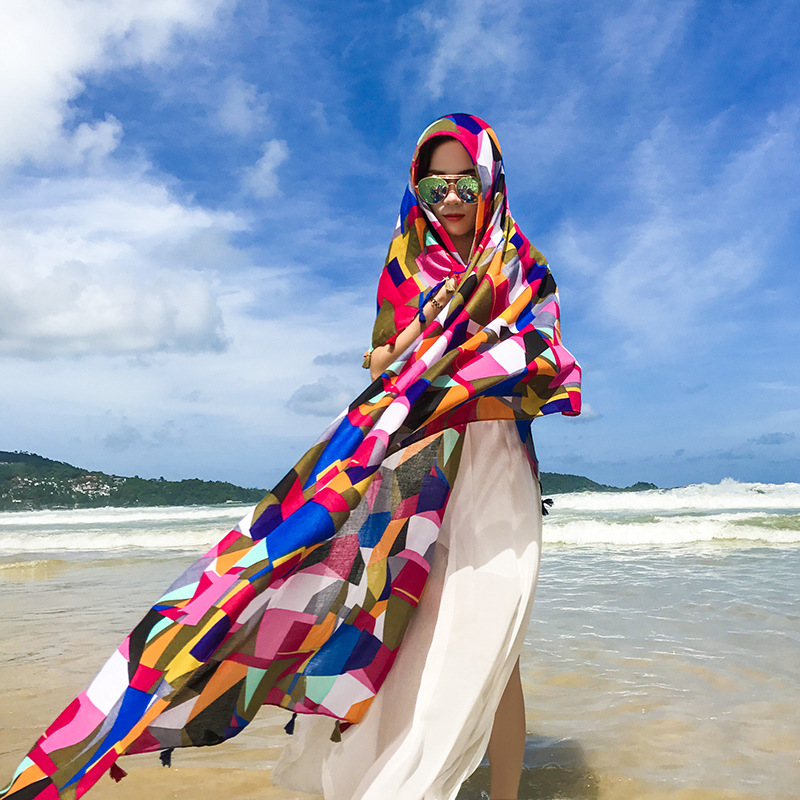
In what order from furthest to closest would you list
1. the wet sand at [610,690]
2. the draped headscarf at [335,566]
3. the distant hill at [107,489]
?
the distant hill at [107,489] < the wet sand at [610,690] < the draped headscarf at [335,566]

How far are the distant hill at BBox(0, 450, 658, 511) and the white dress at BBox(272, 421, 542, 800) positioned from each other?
1174 inches

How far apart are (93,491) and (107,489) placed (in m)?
0.64

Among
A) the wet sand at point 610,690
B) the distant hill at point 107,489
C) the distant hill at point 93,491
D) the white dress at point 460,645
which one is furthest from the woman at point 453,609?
the distant hill at point 93,491

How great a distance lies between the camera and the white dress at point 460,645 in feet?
6.04

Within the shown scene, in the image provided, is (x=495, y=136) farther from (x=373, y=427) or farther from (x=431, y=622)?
(x=431, y=622)

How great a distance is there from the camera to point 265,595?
6.20 ft

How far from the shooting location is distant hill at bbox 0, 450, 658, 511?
105 feet

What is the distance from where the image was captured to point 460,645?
6.18ft

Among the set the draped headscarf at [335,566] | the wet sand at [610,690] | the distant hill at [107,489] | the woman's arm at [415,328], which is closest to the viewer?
the draped headscarf at [335,566]

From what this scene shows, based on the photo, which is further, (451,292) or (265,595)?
(451,292)

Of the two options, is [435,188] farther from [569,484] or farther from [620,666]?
[569,484]

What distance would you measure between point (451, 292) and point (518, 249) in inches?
10.4

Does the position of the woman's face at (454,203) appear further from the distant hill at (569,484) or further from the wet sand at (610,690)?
the distant hill at (569,484)

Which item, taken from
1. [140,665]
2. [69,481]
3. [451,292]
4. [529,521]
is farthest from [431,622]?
[69,481]
